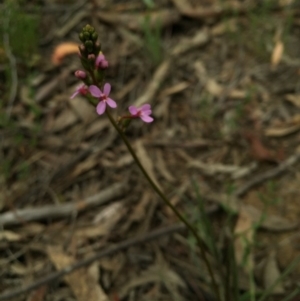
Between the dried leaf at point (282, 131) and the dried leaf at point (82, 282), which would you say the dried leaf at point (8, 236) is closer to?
the dried leaf at point (82, 282)

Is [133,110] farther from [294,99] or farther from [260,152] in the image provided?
[294,99]

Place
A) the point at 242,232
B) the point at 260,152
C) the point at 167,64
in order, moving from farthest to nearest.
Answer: the point at 167,64
the point at 260,152
the point at 242,232

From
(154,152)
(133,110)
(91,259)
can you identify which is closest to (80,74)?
(133,110)

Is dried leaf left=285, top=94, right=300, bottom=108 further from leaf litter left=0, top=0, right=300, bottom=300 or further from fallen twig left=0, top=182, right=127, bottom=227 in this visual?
fallen twig left=0, top=182, right=127, bottom=227

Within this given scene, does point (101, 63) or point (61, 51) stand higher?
point (101, 63)

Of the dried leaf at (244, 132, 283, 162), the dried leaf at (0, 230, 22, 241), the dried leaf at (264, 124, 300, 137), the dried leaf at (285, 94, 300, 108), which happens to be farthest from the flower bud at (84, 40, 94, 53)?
the dried leaf at (285, 94, 300, 108)

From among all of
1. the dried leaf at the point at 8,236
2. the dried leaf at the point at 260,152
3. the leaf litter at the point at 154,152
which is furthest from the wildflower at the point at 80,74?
the dried leaf at the point at 260,152
